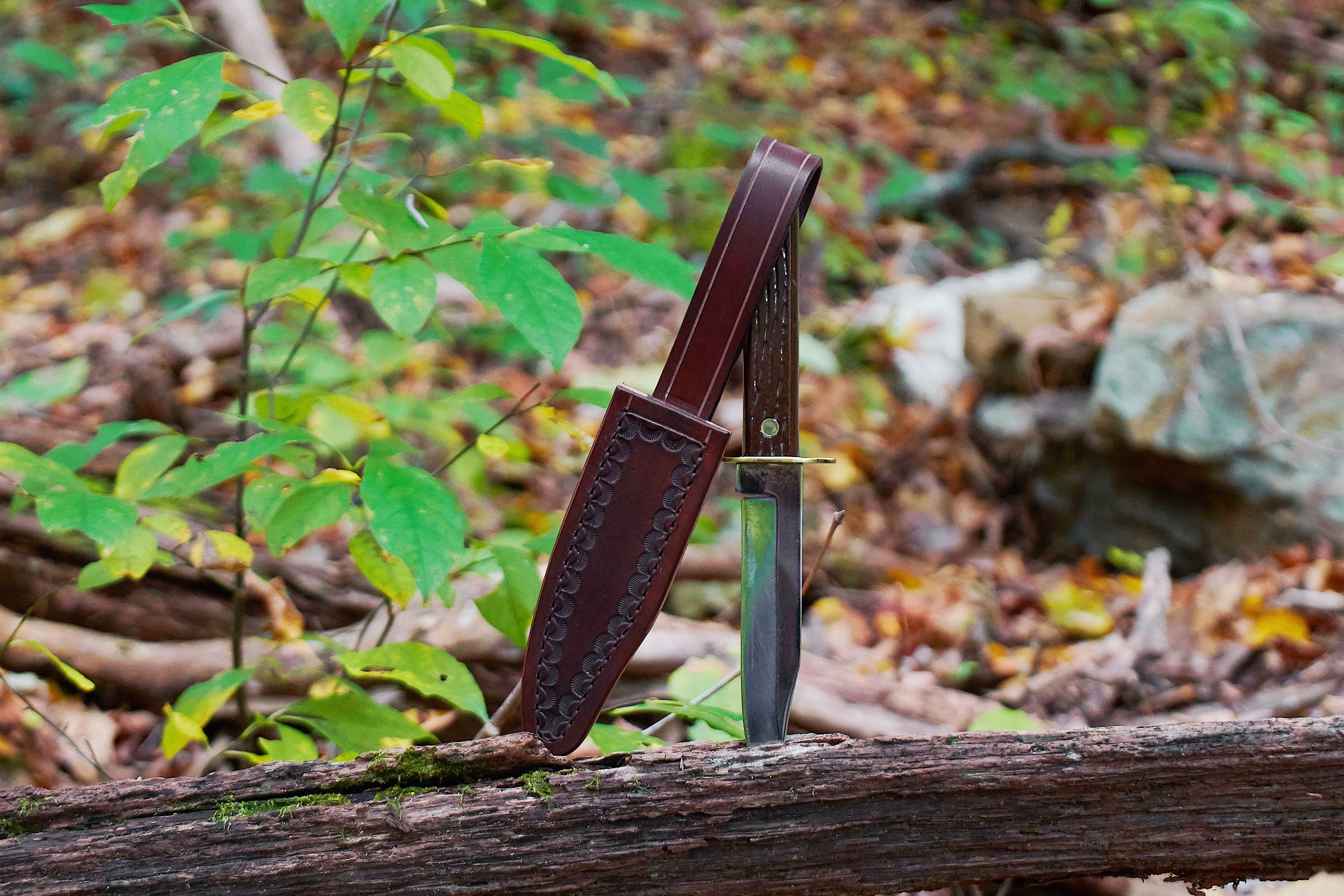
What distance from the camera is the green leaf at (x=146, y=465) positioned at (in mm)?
1479

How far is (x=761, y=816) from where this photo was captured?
4.06 feet

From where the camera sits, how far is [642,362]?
4141mm

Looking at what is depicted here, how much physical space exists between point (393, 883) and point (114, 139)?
5.60m

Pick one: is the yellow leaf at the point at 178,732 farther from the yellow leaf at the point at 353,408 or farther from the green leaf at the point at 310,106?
the green leaf at the point at 310,106

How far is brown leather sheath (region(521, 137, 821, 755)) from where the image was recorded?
49.3 inches

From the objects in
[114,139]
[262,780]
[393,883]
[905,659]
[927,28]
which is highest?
[927,28]

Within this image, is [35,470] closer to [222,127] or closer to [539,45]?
[222,127]

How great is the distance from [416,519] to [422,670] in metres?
0.30

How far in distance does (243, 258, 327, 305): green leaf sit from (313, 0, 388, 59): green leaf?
0.30 meters

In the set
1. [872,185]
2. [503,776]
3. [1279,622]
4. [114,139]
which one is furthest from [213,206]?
[1279,622]

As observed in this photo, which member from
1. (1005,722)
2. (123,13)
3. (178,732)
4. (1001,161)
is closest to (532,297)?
(123,13)

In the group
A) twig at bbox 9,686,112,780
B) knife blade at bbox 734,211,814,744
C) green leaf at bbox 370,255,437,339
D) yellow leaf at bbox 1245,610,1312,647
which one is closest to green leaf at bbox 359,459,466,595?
green leaf at bbox 370,255,437,339

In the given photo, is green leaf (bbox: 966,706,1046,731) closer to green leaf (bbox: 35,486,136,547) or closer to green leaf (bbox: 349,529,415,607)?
green leaf (bbox: 349,529,415,607)

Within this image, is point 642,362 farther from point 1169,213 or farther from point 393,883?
point 393,883
